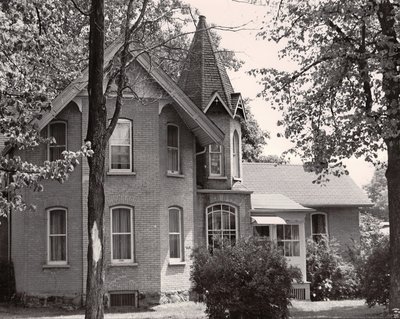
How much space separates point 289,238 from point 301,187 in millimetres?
7182

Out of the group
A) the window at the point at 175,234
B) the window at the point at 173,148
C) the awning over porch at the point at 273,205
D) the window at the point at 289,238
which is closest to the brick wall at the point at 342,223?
the awning over porch at the point at 273,205

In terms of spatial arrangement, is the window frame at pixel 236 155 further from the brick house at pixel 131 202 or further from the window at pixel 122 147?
the window at pixel 122 147

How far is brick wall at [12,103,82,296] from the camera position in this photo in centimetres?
2506

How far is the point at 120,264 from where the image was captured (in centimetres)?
2516

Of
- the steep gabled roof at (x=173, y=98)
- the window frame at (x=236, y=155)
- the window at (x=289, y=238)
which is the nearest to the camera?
the steep gabled roof at (x=173, y=98)

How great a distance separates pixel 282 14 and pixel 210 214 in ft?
31.6

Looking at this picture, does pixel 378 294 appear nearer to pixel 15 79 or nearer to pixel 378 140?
pixel 378 140

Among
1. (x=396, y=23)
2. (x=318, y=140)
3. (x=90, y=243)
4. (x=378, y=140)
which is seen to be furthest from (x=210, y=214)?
(x=90, y=243)

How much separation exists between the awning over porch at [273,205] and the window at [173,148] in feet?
15.9

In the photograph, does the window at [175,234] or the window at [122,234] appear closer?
the window at [122,234]

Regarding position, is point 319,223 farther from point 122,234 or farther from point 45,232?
point 45,232

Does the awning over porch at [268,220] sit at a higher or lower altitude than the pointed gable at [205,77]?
lower

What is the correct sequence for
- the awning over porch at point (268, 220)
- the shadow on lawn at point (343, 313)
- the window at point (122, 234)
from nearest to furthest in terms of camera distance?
1. the shadow on lawn at point (343, 313)
2. the window at point (122, 234)
3. the awning over porch at point (268, 220)

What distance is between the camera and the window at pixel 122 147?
2573 centimetres
